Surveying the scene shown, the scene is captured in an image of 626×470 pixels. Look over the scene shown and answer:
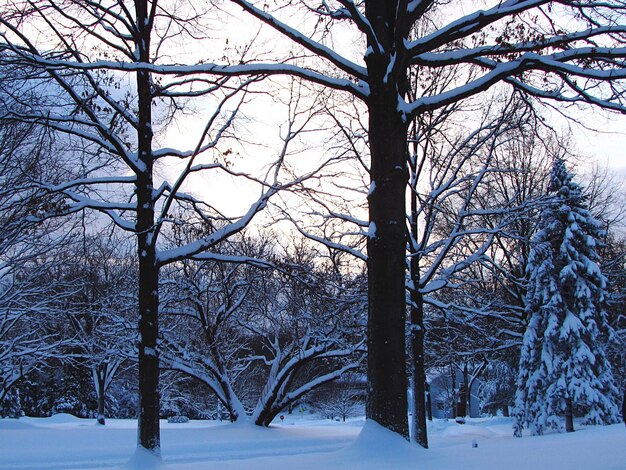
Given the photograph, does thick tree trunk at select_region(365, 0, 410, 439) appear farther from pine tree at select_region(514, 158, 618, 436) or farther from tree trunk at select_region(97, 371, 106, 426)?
tree trunk at select_region(97, 371, 106, 426)

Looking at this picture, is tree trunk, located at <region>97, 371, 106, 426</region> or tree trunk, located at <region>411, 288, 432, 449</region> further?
tree trunk, located at <region>97, 371, 106, 426</region>

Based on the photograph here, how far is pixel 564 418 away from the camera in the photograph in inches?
865

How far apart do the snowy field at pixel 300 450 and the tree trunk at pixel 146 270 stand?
63 centimetres

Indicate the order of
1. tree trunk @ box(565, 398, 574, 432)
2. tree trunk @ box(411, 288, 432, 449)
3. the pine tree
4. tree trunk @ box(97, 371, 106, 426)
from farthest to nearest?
1. tree trunk @ box(97, 371, 106, 426)
2. the pine tree
3. tree trunk @ box(565, 398, 574, 432)
4. tree trunk @ box(411, 288, 432, 449)

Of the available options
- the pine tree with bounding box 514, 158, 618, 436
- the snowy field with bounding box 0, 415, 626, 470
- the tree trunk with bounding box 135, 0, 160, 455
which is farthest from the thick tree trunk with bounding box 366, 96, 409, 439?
the pine tree with bounding box 514, 158, 618, 436

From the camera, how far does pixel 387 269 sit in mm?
6605

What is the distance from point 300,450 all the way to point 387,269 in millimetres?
10381

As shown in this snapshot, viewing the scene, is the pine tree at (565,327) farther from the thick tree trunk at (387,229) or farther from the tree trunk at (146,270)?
the tree trunk at (146,270)

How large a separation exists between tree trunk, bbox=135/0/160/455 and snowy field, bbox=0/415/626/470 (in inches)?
24.8

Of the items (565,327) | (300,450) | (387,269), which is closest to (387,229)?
(387,269)

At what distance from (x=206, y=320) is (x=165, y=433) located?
3.77 m

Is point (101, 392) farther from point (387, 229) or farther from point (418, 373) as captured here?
point (387, 229)

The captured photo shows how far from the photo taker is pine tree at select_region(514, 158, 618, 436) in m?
20.7

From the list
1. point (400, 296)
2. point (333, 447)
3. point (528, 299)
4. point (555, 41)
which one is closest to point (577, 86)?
point (555, 41)
